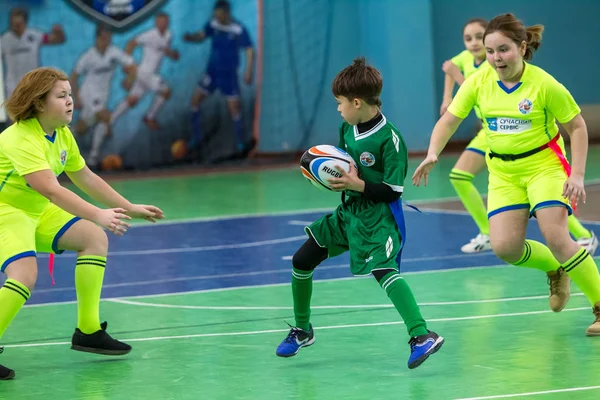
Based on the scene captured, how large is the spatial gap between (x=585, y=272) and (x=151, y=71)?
1280cm

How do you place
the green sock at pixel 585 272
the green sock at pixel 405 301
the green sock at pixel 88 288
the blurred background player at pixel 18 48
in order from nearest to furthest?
the green sock at pixel 405 301
the green sock at pixel 88 288
the green sock at pixel 585 272
the blurred background player at pixel 18 48

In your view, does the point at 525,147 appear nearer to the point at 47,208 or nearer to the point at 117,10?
the point at 47,208

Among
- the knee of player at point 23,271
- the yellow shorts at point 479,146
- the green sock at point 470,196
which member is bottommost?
the green sock at point 470,196

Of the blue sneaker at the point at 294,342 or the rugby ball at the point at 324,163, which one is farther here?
the blue sneaker at the point at 294,342

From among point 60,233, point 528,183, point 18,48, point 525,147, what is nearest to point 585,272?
point 528,183

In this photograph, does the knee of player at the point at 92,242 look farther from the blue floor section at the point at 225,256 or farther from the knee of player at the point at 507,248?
the knee of player at the point at 507,248

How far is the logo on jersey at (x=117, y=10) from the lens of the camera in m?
18.0

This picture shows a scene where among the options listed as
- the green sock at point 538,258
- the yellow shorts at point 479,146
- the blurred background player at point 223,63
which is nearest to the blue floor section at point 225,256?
the yellow shorts at point 479,146

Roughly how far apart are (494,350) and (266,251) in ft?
13.8

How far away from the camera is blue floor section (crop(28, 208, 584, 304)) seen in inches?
342

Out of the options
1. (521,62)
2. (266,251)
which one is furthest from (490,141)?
(266,251)

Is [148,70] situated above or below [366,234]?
below

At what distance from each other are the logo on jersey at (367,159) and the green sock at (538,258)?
1395 mm

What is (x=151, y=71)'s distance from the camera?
18.3m
